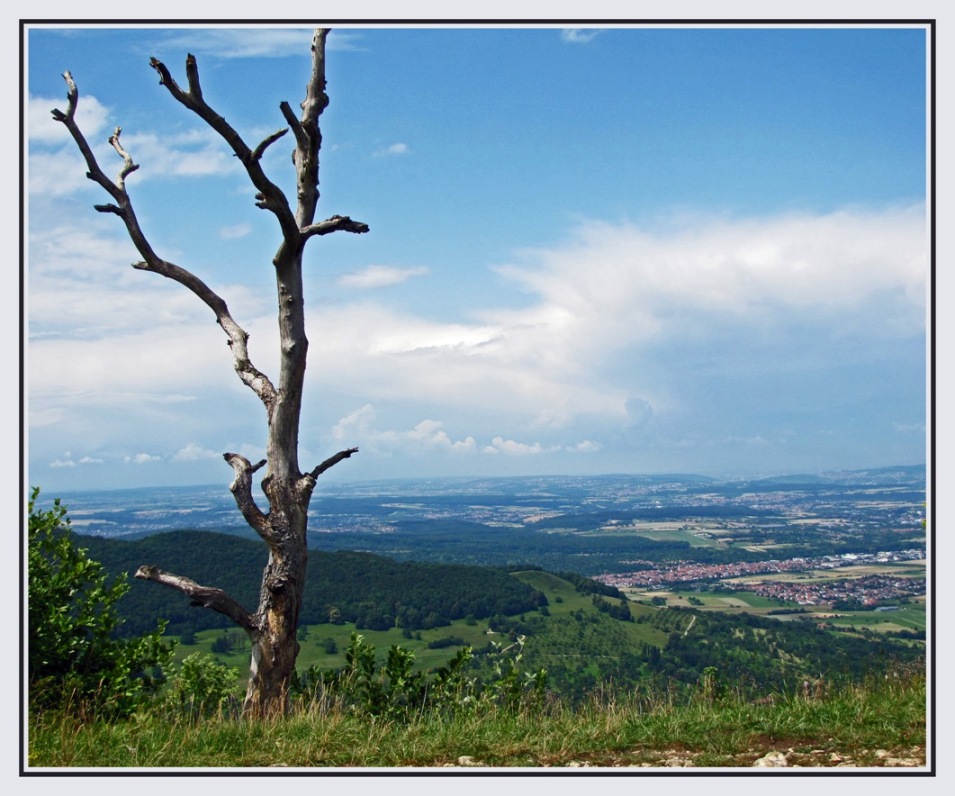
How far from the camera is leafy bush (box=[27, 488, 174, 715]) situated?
6871mm

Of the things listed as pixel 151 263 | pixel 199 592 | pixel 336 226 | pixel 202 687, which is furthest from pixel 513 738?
pixel 151 263

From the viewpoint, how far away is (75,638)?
282 inches

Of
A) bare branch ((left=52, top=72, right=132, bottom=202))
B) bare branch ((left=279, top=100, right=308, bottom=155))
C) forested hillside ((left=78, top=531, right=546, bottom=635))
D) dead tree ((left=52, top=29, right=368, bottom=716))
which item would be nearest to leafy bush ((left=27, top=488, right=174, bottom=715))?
dead tree ((left=52, top=29, right=368, bottom=716))

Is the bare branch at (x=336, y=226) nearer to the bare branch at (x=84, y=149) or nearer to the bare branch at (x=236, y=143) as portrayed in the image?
the bare branch at (x=236, y=143)

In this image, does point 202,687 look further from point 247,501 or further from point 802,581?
point 802,581

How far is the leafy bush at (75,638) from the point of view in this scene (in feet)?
22.5

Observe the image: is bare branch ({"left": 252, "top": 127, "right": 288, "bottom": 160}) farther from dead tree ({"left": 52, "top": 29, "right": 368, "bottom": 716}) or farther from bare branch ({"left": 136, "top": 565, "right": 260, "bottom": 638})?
bare branch ({"left": 136, "top": 565, "right": 260, "bottom": 638})

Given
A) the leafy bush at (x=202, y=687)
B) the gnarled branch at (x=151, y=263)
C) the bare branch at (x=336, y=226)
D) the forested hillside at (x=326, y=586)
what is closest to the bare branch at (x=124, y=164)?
the gnarled branch at (x=151, y=263)

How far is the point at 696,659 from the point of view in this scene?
1445 centimetres

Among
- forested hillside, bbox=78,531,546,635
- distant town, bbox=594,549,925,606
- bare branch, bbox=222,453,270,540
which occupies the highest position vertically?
bare branch, bbox=222,453,270,540

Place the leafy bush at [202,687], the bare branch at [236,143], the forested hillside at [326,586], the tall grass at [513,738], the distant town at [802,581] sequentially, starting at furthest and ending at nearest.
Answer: the distant town at [802,581]
the forested hillside at [326,586]
the leafy bush at [202,687]
the bare branch at [236,143]
the tall grass at [513,738]

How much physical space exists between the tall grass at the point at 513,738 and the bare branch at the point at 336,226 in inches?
160
